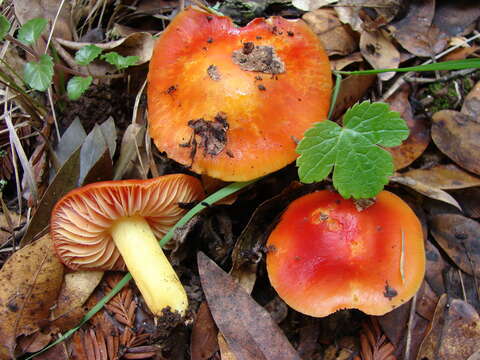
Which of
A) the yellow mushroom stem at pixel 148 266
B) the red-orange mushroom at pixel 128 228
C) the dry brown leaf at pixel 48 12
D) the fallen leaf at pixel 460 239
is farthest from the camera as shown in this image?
the dry brown leaf at pixel 48 12

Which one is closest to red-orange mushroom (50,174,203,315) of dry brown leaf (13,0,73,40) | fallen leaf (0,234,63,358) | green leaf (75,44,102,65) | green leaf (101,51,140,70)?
fallen leaf (0,234,63,358)

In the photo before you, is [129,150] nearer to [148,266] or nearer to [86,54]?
[86,54]

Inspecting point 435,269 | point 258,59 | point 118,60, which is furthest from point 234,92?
point 435,269

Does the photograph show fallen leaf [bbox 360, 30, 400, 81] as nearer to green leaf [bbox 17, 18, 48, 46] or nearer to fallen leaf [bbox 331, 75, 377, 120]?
fallen leaf [bbox 331, 75, 377, 120]

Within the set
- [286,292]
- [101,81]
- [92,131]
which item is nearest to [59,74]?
[101,81]

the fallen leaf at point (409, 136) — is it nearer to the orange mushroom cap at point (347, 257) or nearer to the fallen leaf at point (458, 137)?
the fallen leaf at point (458, 137)

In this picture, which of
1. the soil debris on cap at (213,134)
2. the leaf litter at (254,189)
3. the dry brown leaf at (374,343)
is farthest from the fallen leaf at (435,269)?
the soil debris on cap at (213,134)
